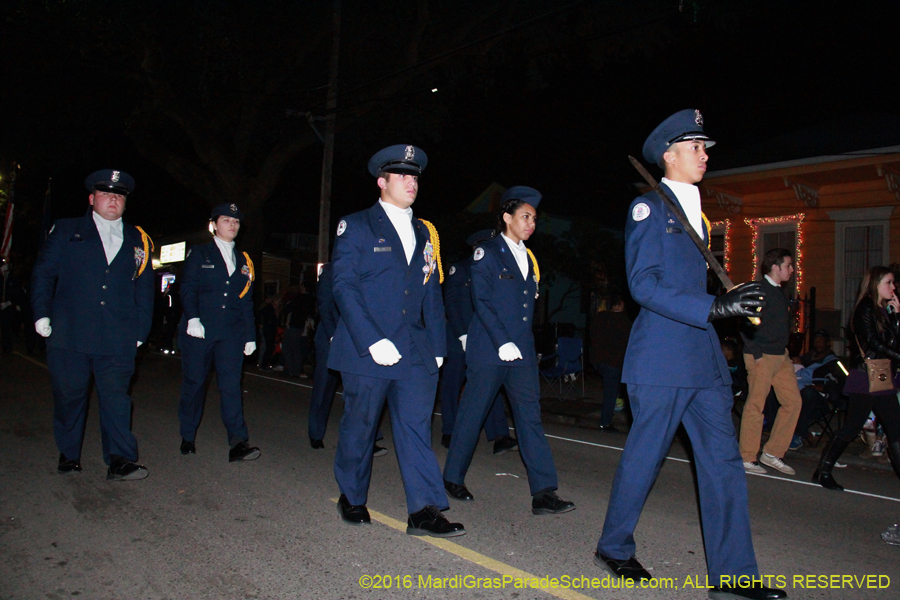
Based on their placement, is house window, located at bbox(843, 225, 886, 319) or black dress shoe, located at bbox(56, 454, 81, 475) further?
house window, located at bbox(843, 225, 886, 319)

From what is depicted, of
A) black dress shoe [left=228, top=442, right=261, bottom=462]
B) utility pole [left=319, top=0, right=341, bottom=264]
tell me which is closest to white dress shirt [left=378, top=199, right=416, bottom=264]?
black dress shoe [left=228, top=442, right=261, bottom=462]

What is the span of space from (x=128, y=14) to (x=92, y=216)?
50.3ft

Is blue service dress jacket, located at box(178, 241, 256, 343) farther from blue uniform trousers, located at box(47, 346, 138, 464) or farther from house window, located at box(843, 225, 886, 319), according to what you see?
house window, located at box(843, 225, 886, 319)

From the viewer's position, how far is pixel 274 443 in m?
7.52

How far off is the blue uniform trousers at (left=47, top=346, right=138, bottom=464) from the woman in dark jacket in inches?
232

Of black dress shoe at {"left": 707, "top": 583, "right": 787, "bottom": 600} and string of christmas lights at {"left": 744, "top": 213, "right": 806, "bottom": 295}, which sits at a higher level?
string of christmas lights at {"left": 744, "top": 213, "right": 806, "bottom": 295}

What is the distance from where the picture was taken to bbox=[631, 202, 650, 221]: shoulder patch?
12.2ft

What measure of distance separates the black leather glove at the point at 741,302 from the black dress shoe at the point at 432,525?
2005 mm

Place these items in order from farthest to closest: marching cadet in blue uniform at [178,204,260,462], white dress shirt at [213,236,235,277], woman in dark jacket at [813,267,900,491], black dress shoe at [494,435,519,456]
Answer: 1. black dress shoe at [494,435,519,456]
2. white dress shirt at [213,236,235,277]
3. marching cadet in blue uniform at [178,204,260,462]
4. woman in dark jacket at [813,267,900,491]

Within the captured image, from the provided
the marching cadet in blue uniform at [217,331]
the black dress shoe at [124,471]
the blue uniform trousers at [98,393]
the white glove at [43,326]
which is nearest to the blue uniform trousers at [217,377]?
the marching cadet in blue uniform at [217,331]

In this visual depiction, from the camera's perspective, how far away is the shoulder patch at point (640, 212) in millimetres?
3732

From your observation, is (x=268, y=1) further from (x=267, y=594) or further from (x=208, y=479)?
(x=267, y=594)

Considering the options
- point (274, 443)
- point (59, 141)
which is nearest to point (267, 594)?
point (274, 443)

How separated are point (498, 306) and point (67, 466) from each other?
363 centimetres
